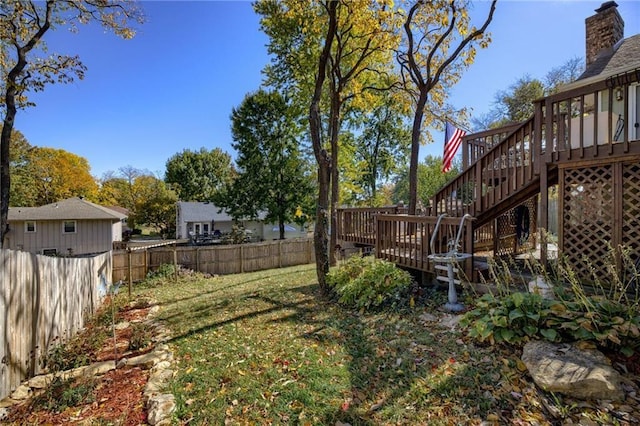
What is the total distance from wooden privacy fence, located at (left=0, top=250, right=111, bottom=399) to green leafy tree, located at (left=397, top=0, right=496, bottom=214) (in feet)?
24.4

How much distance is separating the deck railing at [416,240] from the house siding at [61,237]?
66.7ft

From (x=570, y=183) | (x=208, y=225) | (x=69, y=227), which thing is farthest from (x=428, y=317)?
(x=208, y=225)

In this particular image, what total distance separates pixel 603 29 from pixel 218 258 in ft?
49.7

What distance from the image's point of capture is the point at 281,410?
2738 millimetres

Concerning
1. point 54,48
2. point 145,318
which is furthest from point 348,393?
point 54,48

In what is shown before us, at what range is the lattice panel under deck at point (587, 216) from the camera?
13.8 feet

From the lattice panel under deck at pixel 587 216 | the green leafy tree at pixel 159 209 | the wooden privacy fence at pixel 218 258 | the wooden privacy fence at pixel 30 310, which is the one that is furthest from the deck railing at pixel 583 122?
the green leafy tree at pixel 159 209

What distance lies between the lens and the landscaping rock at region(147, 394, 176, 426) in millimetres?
2629

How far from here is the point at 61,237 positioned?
1909 cm

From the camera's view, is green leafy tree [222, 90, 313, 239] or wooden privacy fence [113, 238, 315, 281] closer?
wooden privacy fence [113, 238, 315, 281]

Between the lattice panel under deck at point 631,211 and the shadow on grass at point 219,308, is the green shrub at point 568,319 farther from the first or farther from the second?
the shadow on grass at point 219,308

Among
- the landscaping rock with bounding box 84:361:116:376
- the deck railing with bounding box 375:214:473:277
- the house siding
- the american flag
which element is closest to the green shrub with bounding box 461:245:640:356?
the deck railing with bounding box 375:214:473:277

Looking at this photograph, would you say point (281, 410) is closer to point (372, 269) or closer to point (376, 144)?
point (372, 269)

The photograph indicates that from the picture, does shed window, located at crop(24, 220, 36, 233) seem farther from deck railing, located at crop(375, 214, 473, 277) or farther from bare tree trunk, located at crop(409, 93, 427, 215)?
bare tree trunk, located at crop(409, 93, 427, 215)
